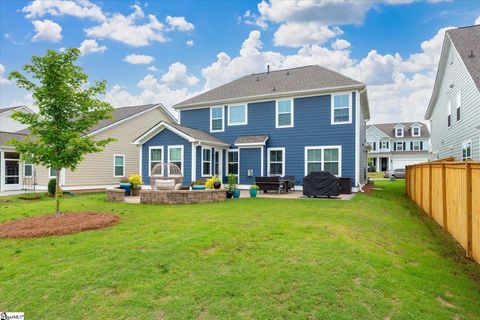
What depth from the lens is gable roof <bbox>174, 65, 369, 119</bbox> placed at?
16625mm

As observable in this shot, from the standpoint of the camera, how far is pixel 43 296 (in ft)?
12.3

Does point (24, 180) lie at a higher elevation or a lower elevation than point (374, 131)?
lower

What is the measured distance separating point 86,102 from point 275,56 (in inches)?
689

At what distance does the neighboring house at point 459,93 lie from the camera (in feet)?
38.5

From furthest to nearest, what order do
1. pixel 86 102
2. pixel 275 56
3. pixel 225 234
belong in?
pixel 275 56
pixel 86 102
pixel 225 234

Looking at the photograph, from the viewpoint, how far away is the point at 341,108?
1619 cm

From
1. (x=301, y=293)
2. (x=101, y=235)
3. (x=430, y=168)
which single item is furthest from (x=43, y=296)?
(x=430, y=168)

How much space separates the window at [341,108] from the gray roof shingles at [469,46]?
5.21 meters

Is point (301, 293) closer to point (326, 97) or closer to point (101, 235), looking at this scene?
point (101, 235)

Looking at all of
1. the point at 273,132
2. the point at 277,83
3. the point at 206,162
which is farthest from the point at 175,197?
the point at 277,83

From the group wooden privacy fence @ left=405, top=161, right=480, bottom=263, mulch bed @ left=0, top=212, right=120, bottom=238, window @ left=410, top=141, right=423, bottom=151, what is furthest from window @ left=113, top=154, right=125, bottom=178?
window @ left=410, top=141, right=423, bottom=151

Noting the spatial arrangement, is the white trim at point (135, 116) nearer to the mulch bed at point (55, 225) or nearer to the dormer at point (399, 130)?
the mulch bed at point (55, 225)

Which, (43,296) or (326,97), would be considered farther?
(326,97)

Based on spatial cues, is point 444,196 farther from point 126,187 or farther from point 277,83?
point 126,187
